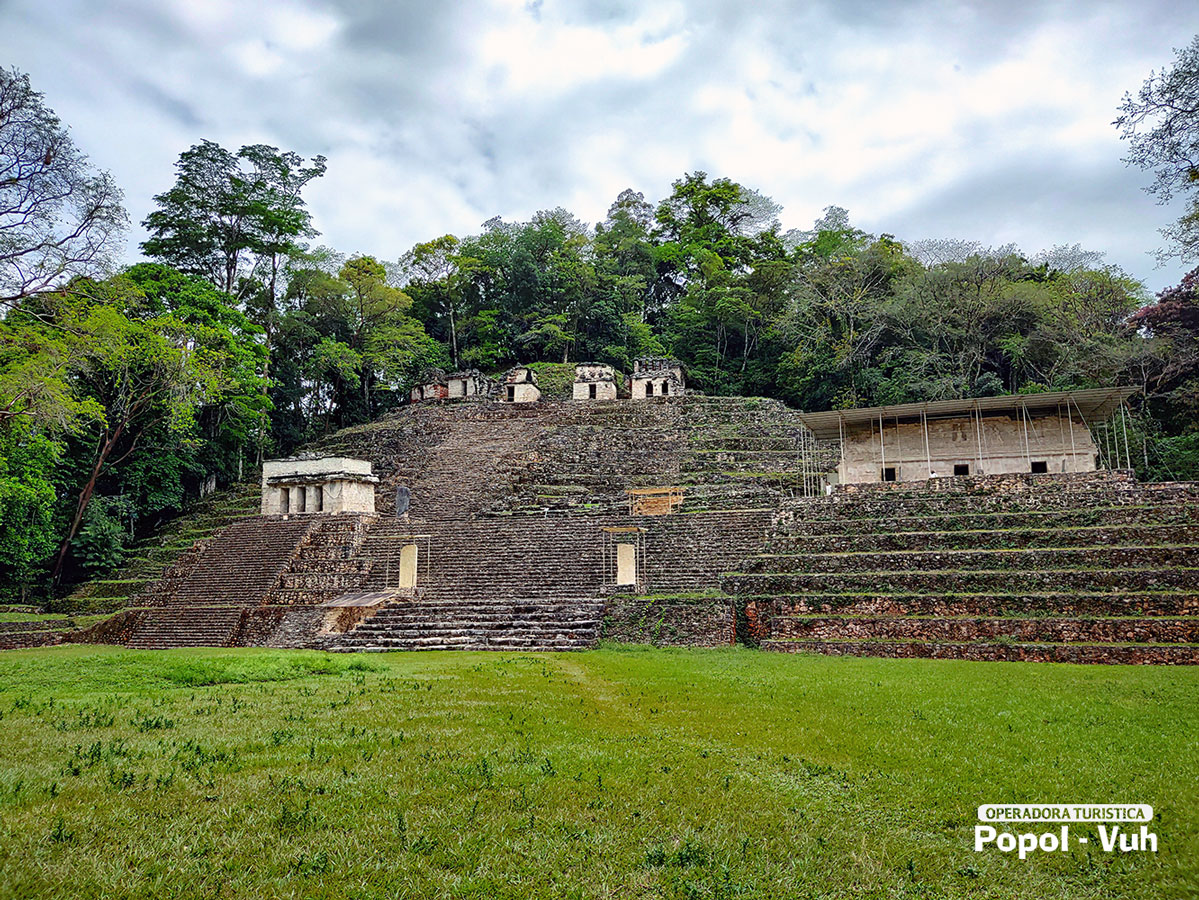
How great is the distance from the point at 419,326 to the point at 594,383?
11890 millimetres

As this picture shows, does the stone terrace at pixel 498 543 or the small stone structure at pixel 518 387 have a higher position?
the small stone structure at pixel 518 387

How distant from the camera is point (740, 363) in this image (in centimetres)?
4931

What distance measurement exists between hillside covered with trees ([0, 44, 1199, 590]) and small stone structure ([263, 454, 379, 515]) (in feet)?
12.7

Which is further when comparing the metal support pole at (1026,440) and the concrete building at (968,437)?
the metal support pole at (1026,440)

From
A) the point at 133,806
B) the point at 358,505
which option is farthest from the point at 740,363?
the point at 133,806

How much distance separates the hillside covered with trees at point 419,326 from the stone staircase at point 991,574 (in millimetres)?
12303

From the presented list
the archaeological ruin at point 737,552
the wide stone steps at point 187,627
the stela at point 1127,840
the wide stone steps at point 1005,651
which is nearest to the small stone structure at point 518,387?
the archaeological ruin at point 737,552

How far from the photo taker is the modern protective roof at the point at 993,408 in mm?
20812

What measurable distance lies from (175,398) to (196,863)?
24622 millimetres

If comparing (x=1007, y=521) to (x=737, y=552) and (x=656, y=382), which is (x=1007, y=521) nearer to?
(x=737, y=552)

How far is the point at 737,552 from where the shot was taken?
19.6 meters

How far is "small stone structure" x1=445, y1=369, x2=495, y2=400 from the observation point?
43.8 meters

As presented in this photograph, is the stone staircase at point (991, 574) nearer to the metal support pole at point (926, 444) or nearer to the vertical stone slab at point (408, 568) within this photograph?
the metal support pole at point (926, 444)

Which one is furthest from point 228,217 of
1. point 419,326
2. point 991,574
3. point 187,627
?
point 991,574
